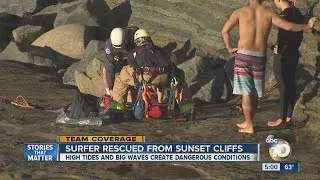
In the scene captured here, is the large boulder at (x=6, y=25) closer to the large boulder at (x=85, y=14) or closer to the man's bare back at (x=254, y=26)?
the large boulder at (x=85, y=14)

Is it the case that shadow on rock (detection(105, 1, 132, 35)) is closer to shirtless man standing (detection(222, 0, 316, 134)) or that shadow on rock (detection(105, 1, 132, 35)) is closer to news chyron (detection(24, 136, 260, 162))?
shirtless man standing (detection(222, 0, 316, 134))

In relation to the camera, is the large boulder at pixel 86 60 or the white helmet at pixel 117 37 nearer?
the white helmet at pixel 117 37

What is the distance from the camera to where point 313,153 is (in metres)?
8.22

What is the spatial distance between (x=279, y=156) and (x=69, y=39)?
8.46 metres

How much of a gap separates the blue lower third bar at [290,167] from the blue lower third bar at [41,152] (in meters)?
2.70

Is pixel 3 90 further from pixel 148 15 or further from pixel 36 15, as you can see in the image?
pixel 36 15

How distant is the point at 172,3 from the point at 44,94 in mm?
5056

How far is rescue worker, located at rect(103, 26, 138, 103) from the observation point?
1003cm

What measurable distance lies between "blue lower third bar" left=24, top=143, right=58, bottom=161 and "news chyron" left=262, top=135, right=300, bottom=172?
8.35ft

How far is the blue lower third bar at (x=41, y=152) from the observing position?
7896mm

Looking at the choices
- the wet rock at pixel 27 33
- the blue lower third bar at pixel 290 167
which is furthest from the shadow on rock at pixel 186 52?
the blue lower third bar at pixel 290 167

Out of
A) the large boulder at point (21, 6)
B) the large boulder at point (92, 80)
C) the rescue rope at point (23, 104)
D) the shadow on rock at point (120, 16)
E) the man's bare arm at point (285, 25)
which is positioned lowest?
the rescue rope at point (23, 104)

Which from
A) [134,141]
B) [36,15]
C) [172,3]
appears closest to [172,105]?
[134,141]

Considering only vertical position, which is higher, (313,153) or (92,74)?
(92,74)
